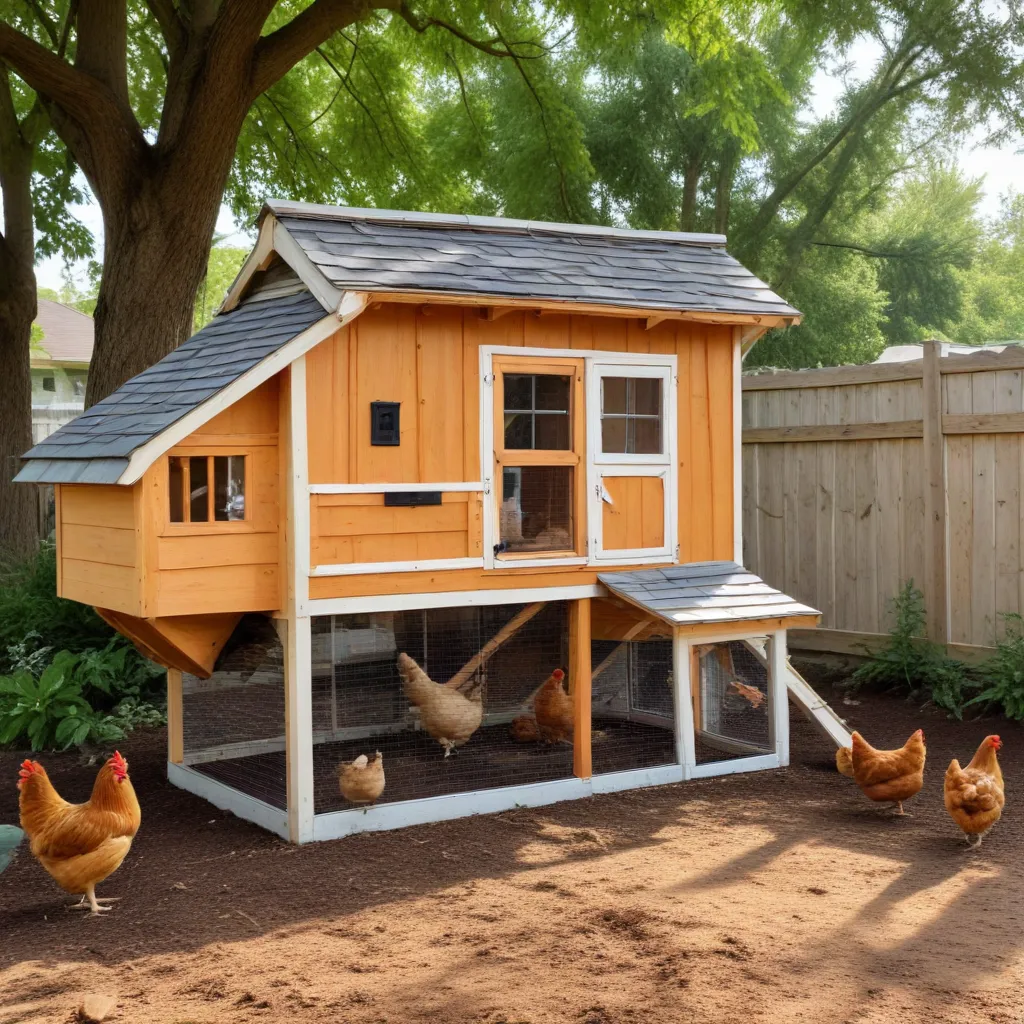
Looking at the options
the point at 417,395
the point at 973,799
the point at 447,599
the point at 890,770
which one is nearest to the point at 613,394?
the point at 417,395

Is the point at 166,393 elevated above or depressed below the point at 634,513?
above

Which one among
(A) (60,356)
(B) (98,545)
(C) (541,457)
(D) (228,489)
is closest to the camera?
(D) (228,489)

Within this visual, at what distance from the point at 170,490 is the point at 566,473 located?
2226mm

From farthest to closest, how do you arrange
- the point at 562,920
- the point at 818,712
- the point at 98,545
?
the point at 818,712, the point at 98,545, the point at 562,920

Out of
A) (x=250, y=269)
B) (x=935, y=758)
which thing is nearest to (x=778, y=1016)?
(x=935, y=758)

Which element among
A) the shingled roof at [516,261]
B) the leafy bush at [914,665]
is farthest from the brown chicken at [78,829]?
the leafy bush at [914,665]

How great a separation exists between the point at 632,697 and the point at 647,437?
6.56 feet

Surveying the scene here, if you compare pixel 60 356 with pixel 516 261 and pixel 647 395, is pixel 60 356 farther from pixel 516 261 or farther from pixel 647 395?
pixel 647 395

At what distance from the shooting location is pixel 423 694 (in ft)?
22.7

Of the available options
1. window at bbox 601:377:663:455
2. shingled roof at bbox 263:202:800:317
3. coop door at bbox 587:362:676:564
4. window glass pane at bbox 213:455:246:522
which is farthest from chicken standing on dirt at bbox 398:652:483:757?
shingled roof at bbox 263:202:800:317

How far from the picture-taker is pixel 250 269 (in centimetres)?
712

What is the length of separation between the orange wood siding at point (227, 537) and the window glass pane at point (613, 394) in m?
1.95

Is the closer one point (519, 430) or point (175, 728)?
point (519, 430)

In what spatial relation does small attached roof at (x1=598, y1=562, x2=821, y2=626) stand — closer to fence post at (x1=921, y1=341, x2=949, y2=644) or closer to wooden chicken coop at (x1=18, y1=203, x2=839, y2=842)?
wooden chicken coop at (x1=18, y1=203, x2=839, y2=842)
